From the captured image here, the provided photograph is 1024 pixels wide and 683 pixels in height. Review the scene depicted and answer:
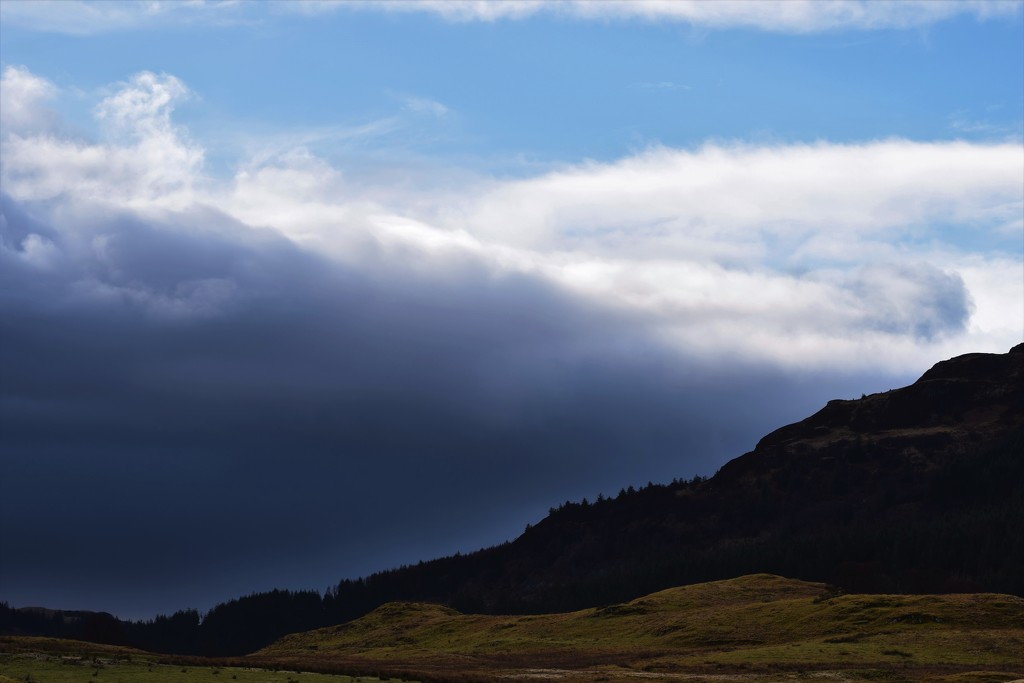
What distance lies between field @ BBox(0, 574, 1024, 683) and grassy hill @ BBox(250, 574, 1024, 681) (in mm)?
195

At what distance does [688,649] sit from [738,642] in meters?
6.17

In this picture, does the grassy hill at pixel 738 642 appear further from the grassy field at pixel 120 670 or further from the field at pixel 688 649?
the grassy field at pixel 120 670

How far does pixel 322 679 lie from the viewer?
309 feet

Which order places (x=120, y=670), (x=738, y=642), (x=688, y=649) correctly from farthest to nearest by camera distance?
1. (x=738, y=642)
2. (x=688, y=649)
3. (x=120, y=670)

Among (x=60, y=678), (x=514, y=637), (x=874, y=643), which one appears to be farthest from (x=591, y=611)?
(x=60, y=678)

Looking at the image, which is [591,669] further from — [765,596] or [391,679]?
[765,596]

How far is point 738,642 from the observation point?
143250 millimetres

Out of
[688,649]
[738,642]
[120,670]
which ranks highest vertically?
[120,670]

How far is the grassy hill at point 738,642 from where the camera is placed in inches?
4237

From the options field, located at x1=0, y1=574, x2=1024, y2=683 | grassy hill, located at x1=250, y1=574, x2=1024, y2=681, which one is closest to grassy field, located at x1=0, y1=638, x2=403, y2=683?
field, located at x1=0, y1=574, x2=1024, y2=683

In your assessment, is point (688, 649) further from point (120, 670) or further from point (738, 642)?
point (120, 670)

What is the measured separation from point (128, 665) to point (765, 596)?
11230 cm

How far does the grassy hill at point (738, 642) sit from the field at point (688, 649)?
195 mm

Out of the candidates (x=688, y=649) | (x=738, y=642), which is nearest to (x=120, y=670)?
(x=688, y=649)
